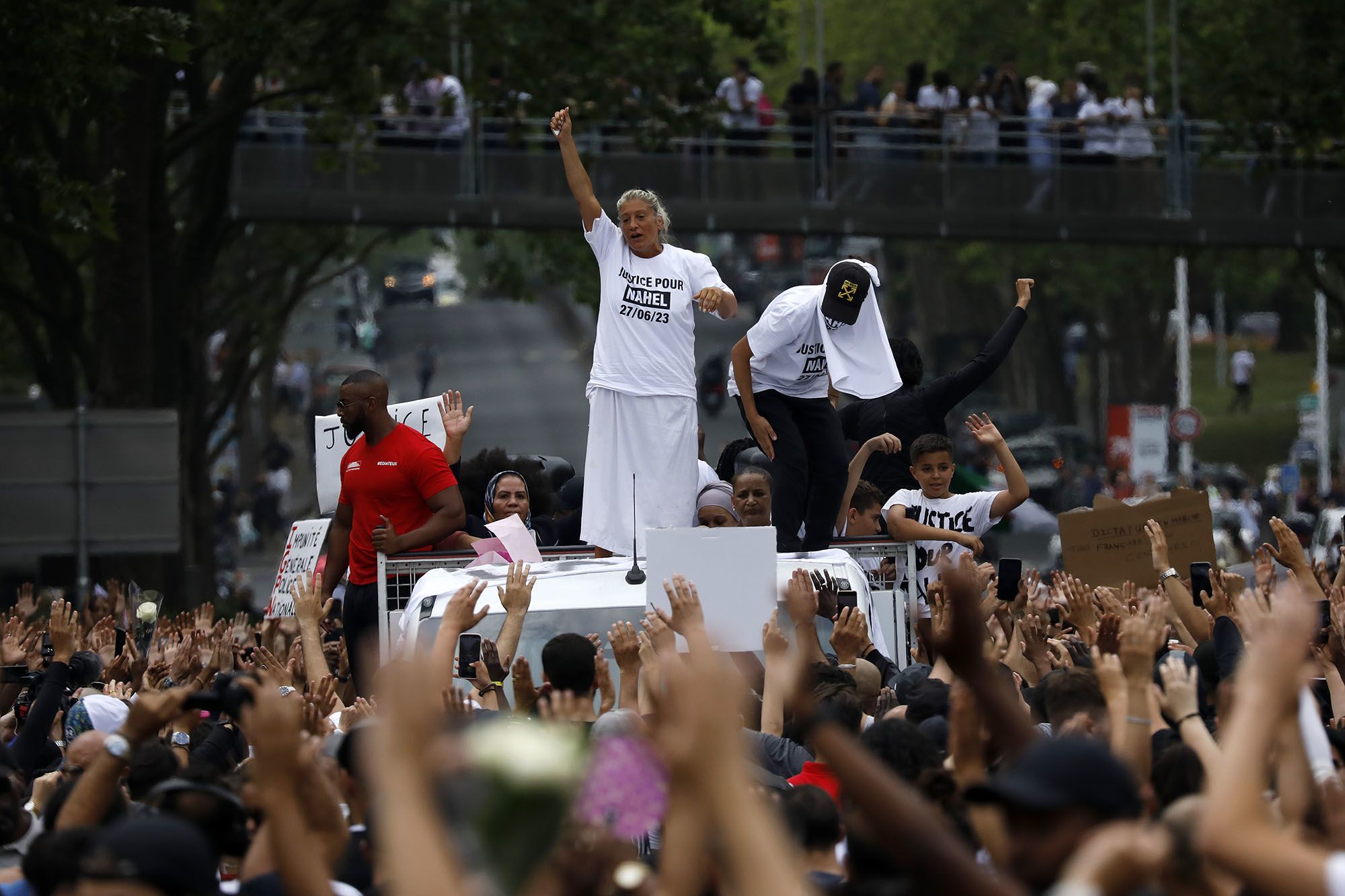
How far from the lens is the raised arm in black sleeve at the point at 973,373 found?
10.9m

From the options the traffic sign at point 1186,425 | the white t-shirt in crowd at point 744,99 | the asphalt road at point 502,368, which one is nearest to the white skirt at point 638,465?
the white t-shirt in crowd at point 744,99

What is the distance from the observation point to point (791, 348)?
10164 millimetres

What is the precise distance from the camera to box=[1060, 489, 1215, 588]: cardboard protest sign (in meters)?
9.68

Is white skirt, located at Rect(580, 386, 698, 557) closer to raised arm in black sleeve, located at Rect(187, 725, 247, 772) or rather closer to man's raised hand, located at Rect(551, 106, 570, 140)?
man's raised hand, located at Rect(551, 106, 570, 140)

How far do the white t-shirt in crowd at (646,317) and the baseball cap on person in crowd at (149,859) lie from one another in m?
5.74

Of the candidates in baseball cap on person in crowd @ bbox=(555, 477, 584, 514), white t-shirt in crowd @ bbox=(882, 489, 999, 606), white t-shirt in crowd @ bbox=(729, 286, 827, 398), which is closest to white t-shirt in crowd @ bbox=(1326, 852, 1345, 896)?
white t-shirt in crowd @ bbox=(882, 489, 999, 606)

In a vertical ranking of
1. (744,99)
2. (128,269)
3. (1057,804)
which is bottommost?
(1057,804)

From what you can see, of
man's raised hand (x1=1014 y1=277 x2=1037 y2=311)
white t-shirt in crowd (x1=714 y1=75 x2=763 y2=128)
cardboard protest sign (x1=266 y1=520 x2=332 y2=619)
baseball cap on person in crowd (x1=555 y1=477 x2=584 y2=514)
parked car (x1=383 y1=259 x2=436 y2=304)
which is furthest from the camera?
parked car (x1=383 y1=259 x2=436 y2=304)

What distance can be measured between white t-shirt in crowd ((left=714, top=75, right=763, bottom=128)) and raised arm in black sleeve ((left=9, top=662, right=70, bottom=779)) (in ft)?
76.4

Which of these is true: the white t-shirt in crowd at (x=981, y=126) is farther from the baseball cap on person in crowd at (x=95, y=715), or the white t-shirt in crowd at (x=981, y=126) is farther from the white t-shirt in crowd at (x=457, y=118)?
the baseball cap on person in crowd at (x=95, y=715)

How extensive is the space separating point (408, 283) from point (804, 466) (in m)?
74.3

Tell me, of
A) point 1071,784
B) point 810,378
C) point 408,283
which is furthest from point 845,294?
point 408,283

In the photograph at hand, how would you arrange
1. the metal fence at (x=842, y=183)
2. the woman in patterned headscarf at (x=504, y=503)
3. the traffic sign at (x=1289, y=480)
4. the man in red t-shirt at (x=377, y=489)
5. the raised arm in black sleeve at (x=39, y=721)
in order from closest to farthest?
1. the raised arm in black sleeve at (x=39, y=721)
2. the man in red t-shirt at (x=377, y=489)
3. the woman in patterned headscarf at (x=504, y=503)
4. the metal fence at (x=842, y=183)
5. the traffic sign at (x=1289, y=480)

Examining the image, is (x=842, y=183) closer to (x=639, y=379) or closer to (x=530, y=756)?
(x=639, y=379)
